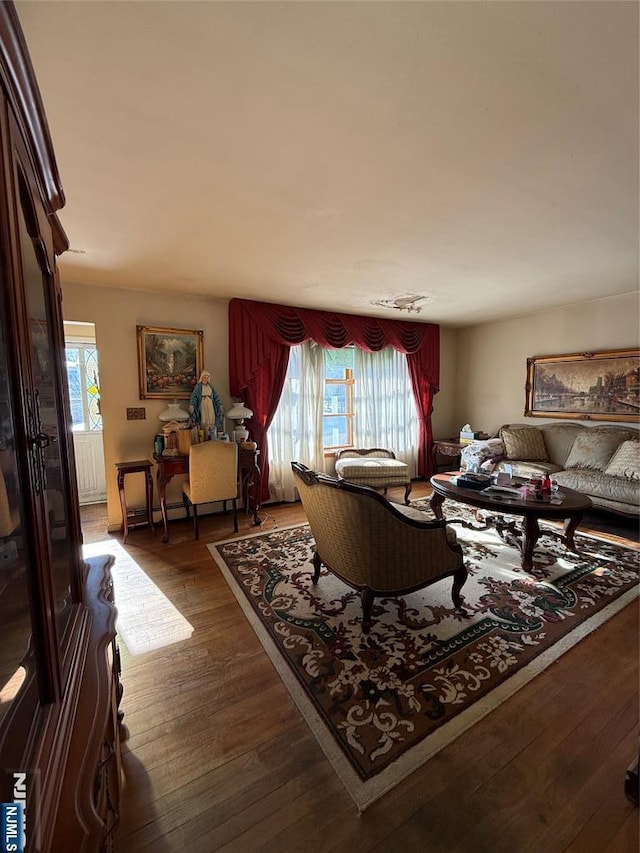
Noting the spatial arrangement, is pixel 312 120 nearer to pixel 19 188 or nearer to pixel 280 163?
pixel 280 163

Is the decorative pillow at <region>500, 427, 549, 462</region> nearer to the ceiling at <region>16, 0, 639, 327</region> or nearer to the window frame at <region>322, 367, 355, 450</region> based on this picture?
the window frame at <region>322, 367, 355, 450</region>

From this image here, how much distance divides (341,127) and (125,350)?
305 cm

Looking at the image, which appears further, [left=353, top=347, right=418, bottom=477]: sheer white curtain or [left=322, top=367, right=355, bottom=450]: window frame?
[left=353, top=347, right=418, bottom=477]: sheer white curtain

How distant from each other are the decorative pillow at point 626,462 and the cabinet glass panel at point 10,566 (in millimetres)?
4630

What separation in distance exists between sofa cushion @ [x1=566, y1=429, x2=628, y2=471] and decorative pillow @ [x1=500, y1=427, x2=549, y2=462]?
0.36 meters

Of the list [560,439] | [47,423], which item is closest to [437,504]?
[560,439]

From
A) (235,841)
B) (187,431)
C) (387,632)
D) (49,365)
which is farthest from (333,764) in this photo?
(187,431)

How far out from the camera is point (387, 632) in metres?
2.06

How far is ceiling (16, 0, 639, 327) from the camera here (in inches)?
38.6

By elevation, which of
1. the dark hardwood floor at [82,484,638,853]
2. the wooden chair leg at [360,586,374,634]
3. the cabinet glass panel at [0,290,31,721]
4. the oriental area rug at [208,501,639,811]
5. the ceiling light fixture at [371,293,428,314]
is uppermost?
the ceiling light fixture at [371,293,428,314]

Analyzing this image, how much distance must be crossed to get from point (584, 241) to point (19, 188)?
3.10m

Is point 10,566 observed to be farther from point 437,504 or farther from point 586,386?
point 586,386

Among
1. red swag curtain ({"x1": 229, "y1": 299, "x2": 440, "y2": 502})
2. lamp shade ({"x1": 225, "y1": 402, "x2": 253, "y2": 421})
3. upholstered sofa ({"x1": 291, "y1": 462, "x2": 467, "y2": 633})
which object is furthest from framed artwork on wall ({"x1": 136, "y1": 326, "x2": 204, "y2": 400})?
upholstered sofa ({"x1": 291, "y1": 462, "x2": 467, "y2": 633})

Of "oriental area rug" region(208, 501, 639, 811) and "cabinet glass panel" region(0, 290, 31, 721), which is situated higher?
"cabinet glass panel" region(0, 290, 31, 721)
